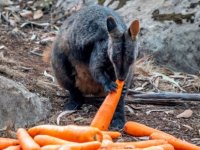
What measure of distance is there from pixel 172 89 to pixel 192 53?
0.88 metres

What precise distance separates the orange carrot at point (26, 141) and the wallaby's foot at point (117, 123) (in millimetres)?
1028

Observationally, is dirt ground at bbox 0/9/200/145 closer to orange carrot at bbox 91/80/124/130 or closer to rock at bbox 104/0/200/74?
orange carrot at bbox 91/80/124/130

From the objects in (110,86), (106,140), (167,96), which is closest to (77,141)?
(106,140)

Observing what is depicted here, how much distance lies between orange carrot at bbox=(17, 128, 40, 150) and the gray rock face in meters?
0.52

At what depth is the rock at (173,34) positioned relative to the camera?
7605 mm

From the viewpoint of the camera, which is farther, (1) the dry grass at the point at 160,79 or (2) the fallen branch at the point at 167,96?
(1) the dry grass at the point at 160,79

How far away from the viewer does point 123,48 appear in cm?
502

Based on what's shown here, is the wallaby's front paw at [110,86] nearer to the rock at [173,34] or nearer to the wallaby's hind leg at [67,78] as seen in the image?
the wallaby's hind leg at [67,78]

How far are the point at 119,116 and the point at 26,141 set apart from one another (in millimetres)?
1293

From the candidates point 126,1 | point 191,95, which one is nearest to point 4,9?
point 126,1

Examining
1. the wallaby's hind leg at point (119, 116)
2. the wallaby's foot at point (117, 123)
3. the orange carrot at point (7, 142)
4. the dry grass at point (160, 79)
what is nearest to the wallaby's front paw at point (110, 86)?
the wallaby's hind leg at point (119, 116)

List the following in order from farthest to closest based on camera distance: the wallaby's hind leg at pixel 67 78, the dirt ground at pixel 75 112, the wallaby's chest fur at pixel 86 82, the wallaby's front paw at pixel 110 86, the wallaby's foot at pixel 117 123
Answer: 1. the wallaby's hind leg at pixel 67 78
2. the wallaby's chest fur at pixel 86 82
3. the dirt ground at pixel 75 112
4. the wallaby's foot at pixel 117 123
5. the wallaby's front paw at pixel 110 86

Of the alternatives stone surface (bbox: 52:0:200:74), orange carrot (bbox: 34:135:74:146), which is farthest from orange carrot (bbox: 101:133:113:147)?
stone surface (bbox: 52:0:200:74)

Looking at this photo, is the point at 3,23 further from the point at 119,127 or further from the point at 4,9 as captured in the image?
the point at 119,127
